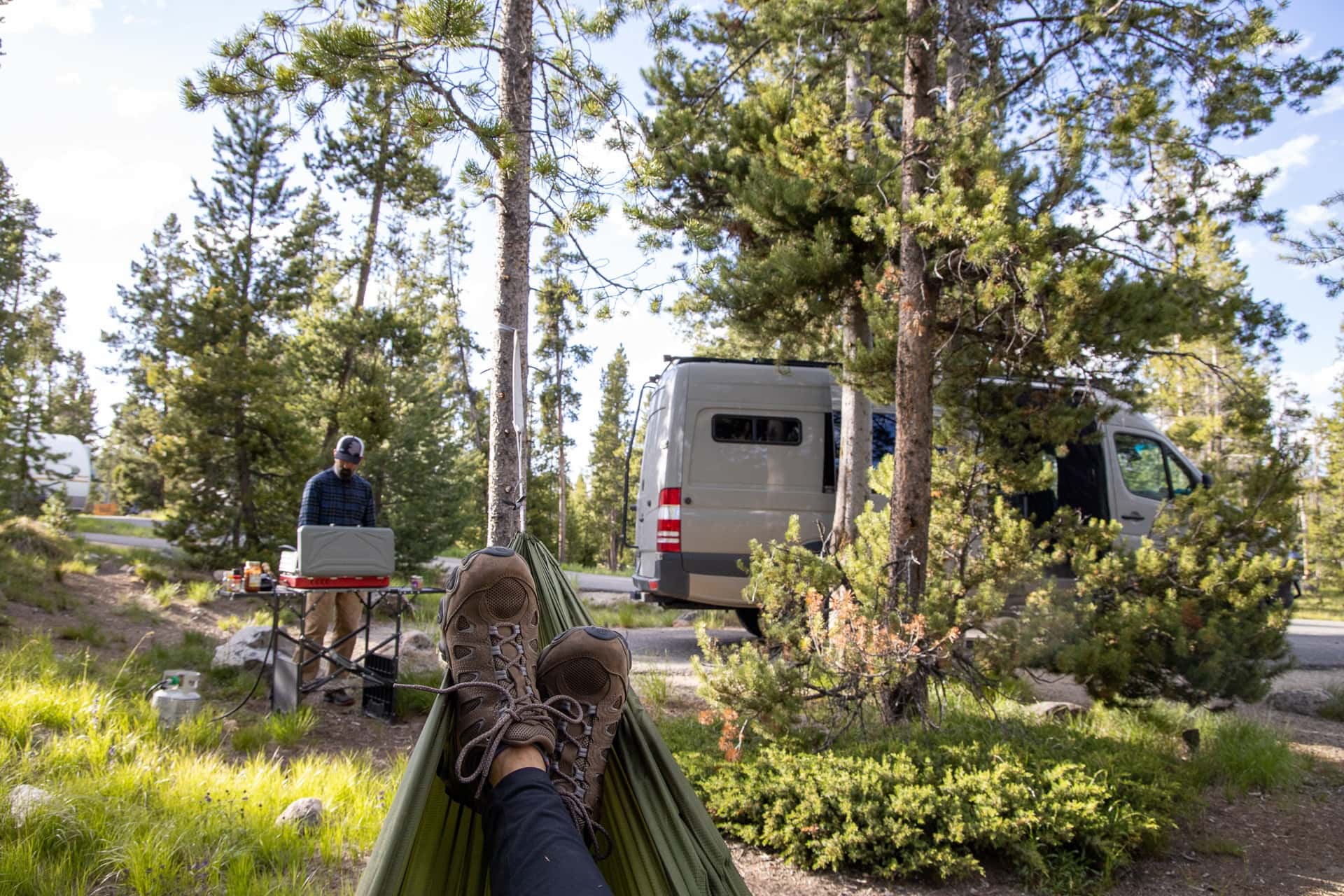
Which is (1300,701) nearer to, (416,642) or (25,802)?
(416,642)

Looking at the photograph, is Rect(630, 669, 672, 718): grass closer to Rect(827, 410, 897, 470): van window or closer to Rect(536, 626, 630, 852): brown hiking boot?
Rect(536, 626, 630, 852): brown hiking boot

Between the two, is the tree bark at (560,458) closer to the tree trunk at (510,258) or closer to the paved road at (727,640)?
the paved road at (727,640)

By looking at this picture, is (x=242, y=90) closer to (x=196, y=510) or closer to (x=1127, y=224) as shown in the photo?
(x=1127, y=224)

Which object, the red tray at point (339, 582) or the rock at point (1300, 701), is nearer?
the red tray at point (339, 582)

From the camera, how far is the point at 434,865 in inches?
64.8

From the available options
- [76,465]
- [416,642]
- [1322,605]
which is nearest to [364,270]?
[416,642]

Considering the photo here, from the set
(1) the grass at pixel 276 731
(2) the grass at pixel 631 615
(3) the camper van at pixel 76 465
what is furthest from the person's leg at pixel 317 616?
(3) the camper van at pixel 76 465

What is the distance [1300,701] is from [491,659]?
6.92 meters

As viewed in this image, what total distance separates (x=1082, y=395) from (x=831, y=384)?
2.95 metres

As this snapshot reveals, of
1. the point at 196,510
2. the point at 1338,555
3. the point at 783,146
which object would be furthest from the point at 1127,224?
the point at 1338,555

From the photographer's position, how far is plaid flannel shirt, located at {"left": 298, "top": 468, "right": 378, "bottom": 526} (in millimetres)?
5043

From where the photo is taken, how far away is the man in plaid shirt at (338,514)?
5035mm

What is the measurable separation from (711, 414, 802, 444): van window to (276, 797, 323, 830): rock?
462 centimetres

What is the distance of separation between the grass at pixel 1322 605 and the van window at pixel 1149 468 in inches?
462
